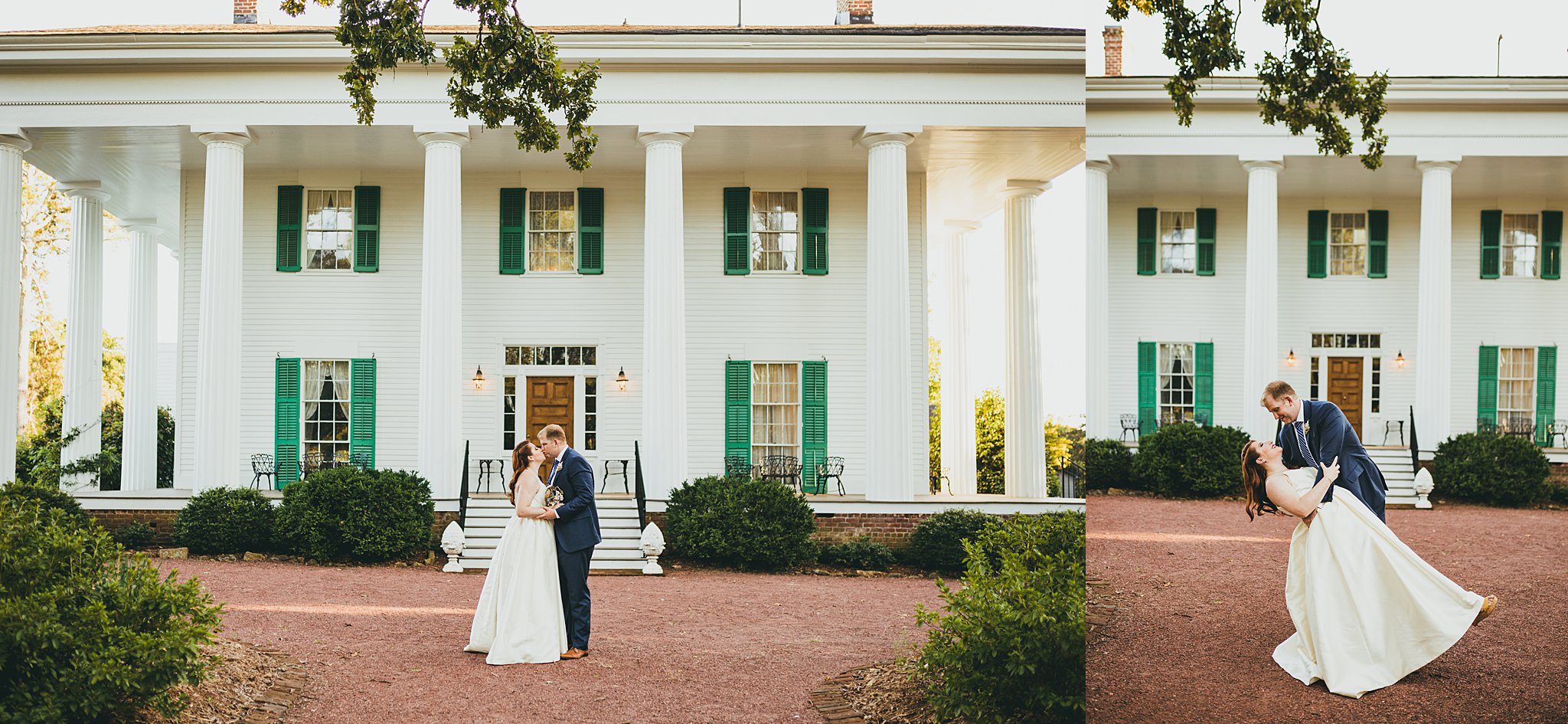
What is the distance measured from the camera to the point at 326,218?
1007 cm

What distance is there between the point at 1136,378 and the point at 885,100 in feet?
28.9

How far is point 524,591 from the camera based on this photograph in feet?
20.2

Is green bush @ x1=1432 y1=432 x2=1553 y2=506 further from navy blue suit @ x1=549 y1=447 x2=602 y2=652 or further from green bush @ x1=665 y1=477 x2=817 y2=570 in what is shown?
green bush @ x1=665 y1=477 x2=817 y2=570

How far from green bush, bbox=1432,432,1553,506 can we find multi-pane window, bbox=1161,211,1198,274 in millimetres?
823

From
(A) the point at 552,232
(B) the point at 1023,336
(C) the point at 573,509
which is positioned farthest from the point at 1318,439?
(A) the point at 552,232

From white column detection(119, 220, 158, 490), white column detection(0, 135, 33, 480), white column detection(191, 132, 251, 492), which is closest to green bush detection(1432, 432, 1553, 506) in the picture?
white column detection(119, 220, 158, 490)

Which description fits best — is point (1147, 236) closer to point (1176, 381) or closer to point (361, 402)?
point (1176, 381)

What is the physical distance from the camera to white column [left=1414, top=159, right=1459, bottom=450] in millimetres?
2609

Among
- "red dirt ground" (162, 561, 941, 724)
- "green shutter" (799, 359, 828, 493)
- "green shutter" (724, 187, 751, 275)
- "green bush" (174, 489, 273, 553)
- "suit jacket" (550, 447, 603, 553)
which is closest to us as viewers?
"red dirt ground" (162, 561, 941, 724)

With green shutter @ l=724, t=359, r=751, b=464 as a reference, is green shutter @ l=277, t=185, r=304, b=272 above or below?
above

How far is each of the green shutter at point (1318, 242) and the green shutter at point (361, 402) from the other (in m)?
9.41

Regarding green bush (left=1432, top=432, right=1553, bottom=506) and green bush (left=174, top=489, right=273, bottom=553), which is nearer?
green bush (left=1432, top=432, right=1553, bottom=506)

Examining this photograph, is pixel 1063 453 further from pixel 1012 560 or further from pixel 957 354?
pixel 957 354

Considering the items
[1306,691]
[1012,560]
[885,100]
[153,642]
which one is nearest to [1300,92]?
[1306,691]
